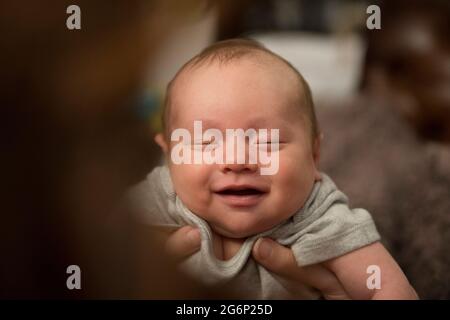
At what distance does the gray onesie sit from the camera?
0.56 m

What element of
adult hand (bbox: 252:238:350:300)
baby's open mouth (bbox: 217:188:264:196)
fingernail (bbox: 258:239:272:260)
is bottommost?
adult hand (bbox: 252:238:350:300)

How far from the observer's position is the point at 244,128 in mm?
529

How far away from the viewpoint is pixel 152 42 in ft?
1.89

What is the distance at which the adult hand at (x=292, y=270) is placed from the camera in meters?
0.57

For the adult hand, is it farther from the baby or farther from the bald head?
the bald head

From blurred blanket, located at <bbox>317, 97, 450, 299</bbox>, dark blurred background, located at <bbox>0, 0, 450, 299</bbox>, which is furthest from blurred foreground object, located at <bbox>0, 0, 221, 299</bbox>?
blurred blanket, located at <bbox>317, 97, 450, 299</bbox>

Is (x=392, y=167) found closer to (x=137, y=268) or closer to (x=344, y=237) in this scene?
(x=344, y=237)

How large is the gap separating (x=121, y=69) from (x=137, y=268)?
188 mm

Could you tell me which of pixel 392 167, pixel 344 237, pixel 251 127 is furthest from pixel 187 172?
pixel 392 167

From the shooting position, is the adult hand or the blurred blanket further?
the blurred blanket

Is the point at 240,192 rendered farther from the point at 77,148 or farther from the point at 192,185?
the point at 77,148

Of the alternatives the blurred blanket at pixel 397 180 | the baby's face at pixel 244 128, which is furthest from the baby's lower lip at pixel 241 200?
Answer: the blurred blanket at pixel 397 180

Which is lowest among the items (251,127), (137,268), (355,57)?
(137,268)

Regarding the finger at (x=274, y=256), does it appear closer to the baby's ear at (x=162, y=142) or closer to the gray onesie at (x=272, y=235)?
the gray onesie at (x=272, y=235)
